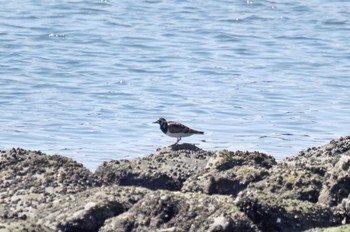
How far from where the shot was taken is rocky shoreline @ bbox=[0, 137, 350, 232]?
9.05m

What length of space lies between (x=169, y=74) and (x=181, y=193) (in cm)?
1421

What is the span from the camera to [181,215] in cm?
903

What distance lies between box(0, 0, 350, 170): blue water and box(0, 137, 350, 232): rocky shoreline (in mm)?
3877

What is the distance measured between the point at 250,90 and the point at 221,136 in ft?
14.5

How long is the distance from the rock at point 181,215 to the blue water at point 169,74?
6.15 m

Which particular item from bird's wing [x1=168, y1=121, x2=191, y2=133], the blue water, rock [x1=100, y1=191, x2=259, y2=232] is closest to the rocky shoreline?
rock [x1=100, y1=191, x2=259, y2=232]

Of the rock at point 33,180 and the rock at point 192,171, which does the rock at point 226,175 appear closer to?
the rock at point 192,171

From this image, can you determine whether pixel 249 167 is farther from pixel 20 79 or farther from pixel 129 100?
pixel 20 79

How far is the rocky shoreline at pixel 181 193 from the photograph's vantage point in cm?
905

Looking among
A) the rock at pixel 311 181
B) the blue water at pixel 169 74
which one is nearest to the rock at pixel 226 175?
the rock at pixel 311 181

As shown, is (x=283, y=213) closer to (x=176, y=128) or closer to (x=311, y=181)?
(x=311, y=181)

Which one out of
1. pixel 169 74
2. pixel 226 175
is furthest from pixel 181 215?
pixel 169 74

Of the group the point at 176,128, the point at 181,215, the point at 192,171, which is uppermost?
the point at 181,215

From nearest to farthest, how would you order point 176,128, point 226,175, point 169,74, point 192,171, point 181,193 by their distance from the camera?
point 181,193
point 226,175
point 192,171
point 176,128
point 169,74
